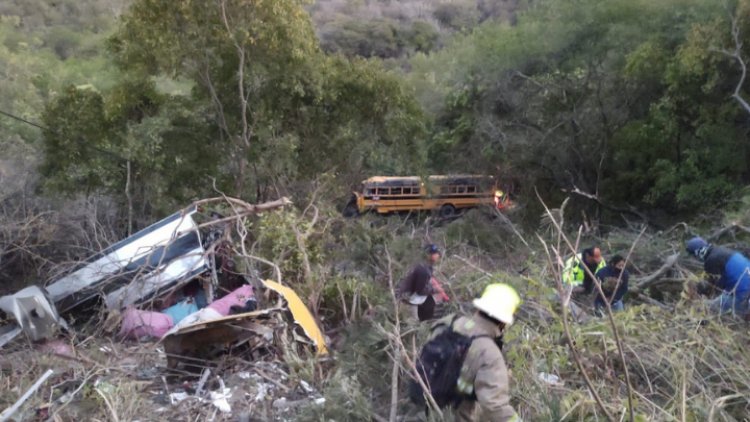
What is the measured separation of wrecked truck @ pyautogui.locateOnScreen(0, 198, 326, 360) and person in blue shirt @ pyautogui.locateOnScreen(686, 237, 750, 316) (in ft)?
11.1

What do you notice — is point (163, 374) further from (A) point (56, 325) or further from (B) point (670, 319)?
(B) point (670, 319)

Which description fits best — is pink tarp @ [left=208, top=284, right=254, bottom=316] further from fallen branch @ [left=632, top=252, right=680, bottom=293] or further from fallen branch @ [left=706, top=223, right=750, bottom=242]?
fallen branch @ [left=706, top=223, right=750, bottom=242]

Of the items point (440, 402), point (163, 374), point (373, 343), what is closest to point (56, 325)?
point (163, 374)

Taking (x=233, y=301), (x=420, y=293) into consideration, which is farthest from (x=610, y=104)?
(x=233, y=301)

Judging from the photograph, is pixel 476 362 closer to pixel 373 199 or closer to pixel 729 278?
pixel 729 278

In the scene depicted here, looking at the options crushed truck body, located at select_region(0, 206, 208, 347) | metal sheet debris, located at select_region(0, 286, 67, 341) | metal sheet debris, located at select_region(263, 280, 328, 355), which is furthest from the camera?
crushed truck body, located at select_region(0, 206, 208, 347)

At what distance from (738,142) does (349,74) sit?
7513 millimetres

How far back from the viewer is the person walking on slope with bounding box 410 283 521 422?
121 inches

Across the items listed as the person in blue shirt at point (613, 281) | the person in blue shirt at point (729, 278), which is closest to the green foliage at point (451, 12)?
the person in blue shirt at point (613, 281)

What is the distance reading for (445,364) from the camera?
321cm

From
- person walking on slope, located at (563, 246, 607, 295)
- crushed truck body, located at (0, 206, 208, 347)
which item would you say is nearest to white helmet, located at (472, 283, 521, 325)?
person walking on slope, located at (563, 246, 607, 295)

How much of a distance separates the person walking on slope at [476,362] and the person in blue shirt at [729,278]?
2.87 m

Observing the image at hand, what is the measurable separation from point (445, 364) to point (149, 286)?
183 inches

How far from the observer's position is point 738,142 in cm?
1236
